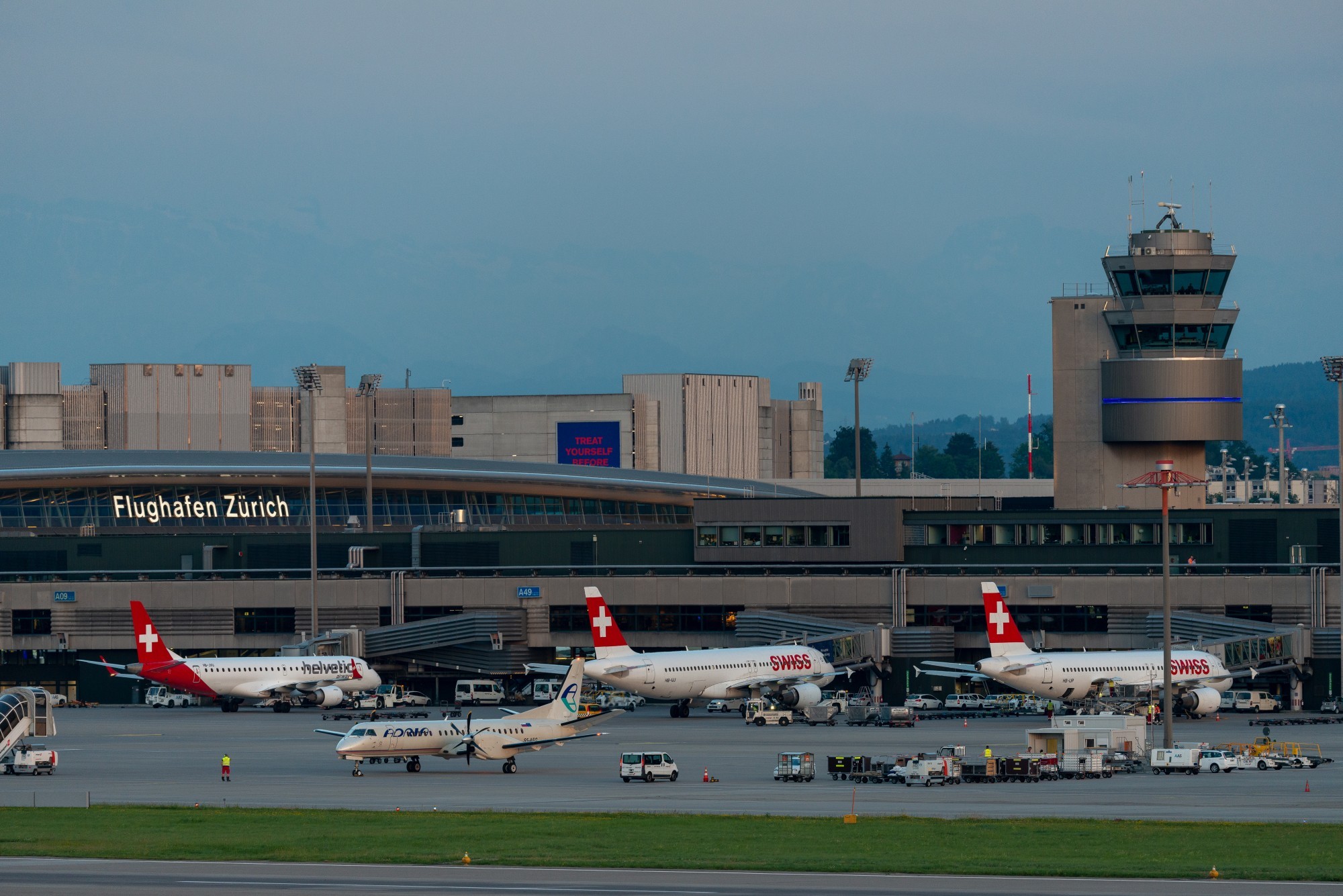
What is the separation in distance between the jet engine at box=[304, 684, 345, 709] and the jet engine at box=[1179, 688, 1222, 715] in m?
44.7

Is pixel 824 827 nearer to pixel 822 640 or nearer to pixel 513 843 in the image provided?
pixel 513 843

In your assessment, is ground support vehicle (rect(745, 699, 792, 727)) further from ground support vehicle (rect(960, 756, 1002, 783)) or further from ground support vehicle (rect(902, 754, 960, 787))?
ground support vehicle (rect(902, 754, 960, 787))

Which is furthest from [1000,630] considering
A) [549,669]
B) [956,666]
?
[549,669]

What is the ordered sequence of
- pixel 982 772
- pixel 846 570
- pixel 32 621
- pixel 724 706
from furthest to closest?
pixel 32 621 < pixel 846 570 < pixel 724 706 < pixel 982 772

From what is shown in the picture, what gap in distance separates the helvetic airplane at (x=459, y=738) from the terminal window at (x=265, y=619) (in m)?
47.8

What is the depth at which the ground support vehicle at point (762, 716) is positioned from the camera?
91500mm

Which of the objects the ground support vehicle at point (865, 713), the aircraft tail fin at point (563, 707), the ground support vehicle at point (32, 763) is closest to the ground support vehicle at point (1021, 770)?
the aircraft tail fin at point (563, 707)

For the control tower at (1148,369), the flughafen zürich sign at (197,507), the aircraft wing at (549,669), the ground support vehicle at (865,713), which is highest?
the control tower at (1148,369)

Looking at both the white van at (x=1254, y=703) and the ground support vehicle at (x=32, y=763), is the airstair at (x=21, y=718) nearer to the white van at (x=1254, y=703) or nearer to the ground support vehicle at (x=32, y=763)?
the ground support vehicle at (x=32, y=763)

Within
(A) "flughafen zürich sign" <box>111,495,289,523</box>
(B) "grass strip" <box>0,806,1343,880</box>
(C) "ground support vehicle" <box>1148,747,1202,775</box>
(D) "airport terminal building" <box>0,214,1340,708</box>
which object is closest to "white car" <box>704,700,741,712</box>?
(D) "airport terminal building" <box>0,214,1340,708</box>

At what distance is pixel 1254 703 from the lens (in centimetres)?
10006

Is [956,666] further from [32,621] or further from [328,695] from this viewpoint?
[32,621]

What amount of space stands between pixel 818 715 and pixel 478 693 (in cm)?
2617

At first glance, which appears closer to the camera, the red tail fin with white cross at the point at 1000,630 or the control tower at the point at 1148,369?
the red tail fin with white cross at the point at 1000,630
